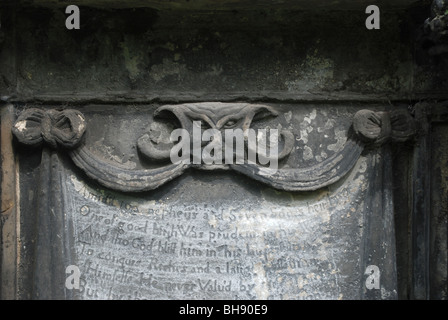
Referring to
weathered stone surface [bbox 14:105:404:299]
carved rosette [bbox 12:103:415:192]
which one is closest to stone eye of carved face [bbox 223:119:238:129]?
carved rosette [bbox 12:103:415:192]

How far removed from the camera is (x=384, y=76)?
3684 millimetres

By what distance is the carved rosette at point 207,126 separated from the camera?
353 centimetres

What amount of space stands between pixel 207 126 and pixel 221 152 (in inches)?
5.2

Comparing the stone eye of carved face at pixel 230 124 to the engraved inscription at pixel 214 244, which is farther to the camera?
the stone eye of carved face at pixel 230 124

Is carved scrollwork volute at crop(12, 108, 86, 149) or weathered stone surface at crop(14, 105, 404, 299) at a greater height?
carved scrollwork volute at crop(12, 108, 86, 149)

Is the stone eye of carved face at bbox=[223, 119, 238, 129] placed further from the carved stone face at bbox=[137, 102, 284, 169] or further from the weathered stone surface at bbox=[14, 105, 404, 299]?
the weathered stone surface at bbox=[14, 105, 404, 299]

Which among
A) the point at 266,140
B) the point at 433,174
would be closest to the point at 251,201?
the point at 266,140

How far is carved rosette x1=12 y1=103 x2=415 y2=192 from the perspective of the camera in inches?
139

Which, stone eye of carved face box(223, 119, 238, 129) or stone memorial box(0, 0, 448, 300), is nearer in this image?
stone memorial box(0, 0, 448, 300)

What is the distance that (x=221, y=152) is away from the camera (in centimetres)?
357

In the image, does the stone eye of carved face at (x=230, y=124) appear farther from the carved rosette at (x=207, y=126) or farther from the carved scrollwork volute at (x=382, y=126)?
the carved scrollwork volute at (x=382, y=126)

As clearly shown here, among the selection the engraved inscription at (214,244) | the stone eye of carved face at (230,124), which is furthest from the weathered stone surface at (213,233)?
the stone eye of carved face at (230,124)

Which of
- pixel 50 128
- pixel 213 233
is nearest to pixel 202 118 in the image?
pixel 213 233

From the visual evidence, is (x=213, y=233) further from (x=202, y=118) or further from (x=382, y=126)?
(x=382, y=126)
